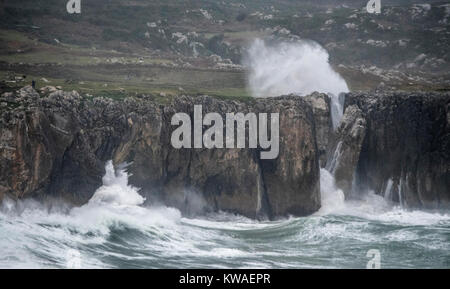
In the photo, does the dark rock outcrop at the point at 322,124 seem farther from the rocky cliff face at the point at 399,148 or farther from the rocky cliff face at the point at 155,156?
the rocky cliff face at the point at 155,156

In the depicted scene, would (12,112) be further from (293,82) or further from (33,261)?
(293,82)

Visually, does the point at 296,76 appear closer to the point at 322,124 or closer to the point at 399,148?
the point at 322,124

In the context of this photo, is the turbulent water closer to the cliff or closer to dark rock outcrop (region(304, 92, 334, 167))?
the cliff

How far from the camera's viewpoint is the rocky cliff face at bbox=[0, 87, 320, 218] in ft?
155

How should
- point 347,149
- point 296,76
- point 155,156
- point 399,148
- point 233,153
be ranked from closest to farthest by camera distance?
1. point 155,156
2. point 233,153
3. point 399,148
4. point 347,149
5. point 296,76

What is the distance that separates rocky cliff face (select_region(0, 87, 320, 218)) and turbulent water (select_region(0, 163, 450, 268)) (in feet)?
4.02

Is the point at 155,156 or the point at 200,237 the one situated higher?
the point at 155,156

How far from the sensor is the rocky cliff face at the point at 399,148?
59125 mm

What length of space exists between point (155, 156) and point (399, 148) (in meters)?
17.9

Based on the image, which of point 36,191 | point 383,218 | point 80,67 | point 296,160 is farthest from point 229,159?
point 80,67

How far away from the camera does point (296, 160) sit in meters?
57.4

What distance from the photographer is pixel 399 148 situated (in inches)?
2398

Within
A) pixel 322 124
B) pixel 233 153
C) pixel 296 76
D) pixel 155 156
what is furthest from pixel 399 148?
pixel 155 156

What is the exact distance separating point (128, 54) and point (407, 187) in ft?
156
